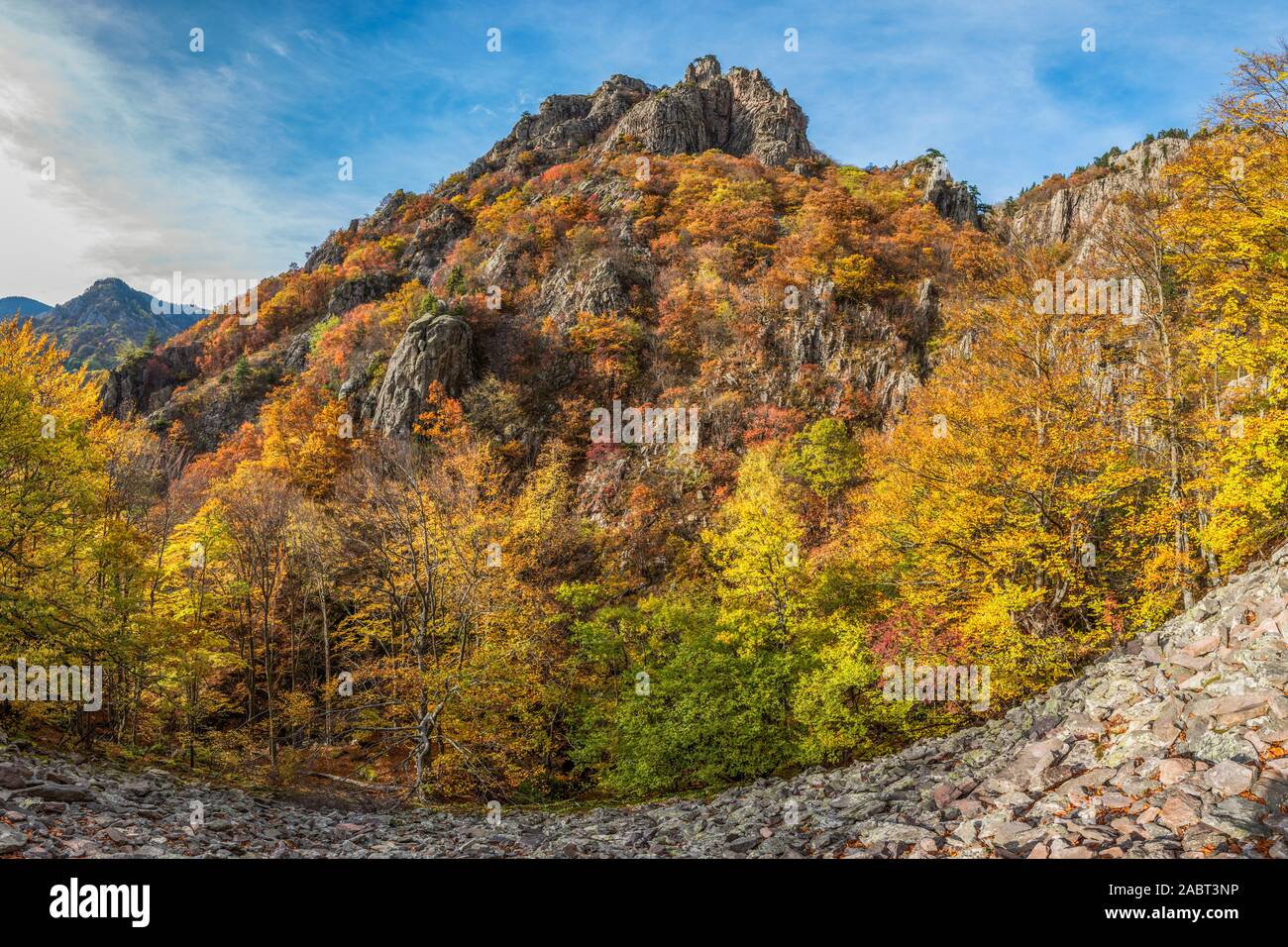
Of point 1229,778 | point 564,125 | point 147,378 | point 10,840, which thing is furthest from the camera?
point 564,125

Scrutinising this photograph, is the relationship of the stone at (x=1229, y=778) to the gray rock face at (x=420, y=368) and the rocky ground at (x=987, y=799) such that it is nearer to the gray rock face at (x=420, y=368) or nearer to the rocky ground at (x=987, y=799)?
the rocky ground at (x=987, y=799)

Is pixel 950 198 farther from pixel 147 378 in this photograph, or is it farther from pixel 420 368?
pixel 147 378

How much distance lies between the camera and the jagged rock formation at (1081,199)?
180 feet

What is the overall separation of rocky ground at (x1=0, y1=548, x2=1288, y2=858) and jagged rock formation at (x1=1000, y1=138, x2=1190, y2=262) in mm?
54562

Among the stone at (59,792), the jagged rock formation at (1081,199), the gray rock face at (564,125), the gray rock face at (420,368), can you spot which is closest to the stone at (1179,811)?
the stone at (59,792)

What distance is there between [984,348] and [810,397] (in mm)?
20233

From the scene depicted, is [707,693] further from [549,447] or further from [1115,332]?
[549,447]

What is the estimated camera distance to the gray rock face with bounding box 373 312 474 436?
43500 millimetres

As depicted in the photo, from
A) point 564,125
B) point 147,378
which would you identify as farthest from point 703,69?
point 147,378

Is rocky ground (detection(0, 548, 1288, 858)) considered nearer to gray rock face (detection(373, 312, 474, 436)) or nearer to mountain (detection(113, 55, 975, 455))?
mountain (detection(113, 55, 975, 455))

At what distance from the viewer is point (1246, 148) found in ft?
46.2

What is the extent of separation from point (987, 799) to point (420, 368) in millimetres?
43083

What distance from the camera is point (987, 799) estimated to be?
8.85 meters

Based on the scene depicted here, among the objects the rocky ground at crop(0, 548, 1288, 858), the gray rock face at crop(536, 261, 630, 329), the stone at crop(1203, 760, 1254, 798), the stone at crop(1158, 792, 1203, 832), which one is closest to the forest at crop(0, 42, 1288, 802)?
the rocky ground at crop(0, 548, 1288, 858)
